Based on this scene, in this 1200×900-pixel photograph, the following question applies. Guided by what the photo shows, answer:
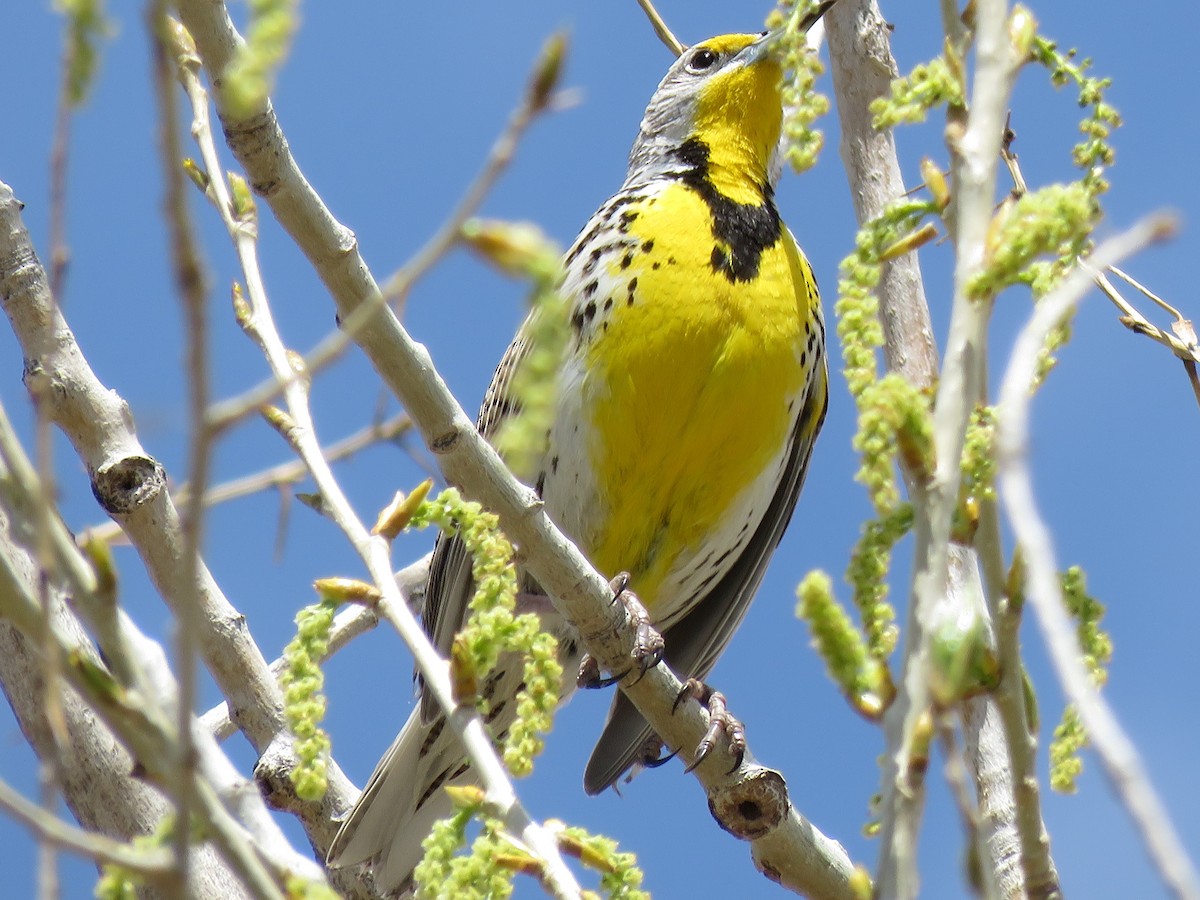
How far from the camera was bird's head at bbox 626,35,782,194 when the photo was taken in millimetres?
4605

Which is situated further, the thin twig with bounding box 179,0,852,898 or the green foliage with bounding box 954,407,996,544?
the thin twig with bounding box 179,0,852,898

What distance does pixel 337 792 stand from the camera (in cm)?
334

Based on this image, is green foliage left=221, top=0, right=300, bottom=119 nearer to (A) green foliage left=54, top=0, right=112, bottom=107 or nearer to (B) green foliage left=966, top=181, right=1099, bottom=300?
(A) green foliage left=54, top=0, right=112, bottom=107

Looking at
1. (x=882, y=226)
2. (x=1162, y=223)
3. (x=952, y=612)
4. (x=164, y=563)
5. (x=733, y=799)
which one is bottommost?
(x=952, y=612)

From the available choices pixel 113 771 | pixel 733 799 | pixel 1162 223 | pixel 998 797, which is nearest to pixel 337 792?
pixel 113 771

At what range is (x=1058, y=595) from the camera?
3.87ft

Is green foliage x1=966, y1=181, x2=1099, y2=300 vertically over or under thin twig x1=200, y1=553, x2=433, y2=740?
under

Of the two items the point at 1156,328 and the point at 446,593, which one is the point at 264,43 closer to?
the point at 1156,328

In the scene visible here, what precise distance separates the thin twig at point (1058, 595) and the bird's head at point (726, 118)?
129 inches

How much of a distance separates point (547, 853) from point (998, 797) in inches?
63.6

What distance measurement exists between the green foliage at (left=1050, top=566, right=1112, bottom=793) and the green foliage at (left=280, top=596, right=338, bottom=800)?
77 cm

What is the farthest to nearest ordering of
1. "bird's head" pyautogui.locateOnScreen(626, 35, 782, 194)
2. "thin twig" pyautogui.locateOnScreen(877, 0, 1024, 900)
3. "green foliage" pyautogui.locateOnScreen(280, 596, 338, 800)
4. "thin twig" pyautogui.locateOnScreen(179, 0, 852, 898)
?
"bird's head" pyautogui.locateOnScreen(626, 35, 782, 194), "thin twig" pyautogui.locateOnScreen(179, 0, 852, 898), "green foliage" pyautogui.locateOnScreen(280, 596, 338, 800), "thin twig" pyautogui.locateOnScreen(877, 0, 1024, 900)

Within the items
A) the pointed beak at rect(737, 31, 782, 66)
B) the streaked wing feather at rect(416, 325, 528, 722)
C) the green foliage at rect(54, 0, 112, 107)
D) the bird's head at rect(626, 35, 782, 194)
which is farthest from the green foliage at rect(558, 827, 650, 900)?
the pointed beak at rect(737, 31, 782, 66)

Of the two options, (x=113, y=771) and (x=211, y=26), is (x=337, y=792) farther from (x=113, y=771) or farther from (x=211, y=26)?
(x=211, y=26)
